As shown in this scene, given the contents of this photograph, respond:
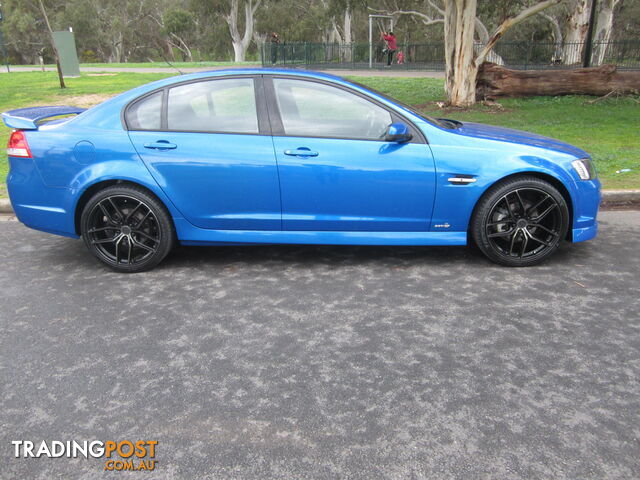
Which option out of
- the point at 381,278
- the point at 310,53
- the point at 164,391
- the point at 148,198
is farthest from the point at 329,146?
the point at 310,53

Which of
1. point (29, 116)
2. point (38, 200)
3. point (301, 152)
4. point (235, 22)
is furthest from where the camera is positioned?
point (235, 22)

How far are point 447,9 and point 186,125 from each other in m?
11.8

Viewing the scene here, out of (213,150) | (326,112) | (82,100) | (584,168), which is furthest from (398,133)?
(82,100)

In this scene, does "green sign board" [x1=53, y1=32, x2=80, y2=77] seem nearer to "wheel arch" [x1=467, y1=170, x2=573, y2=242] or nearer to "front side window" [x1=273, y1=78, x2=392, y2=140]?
"front side window" [x1=273, y1=78, x2=392, y2=140]

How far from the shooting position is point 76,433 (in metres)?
2.77

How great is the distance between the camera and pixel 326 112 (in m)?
4.68

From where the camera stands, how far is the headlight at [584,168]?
4.71 meters

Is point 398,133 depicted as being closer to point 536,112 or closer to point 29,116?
point 29,116

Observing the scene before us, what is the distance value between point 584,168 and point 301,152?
235 cm

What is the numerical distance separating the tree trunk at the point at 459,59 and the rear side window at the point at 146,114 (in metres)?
11.1

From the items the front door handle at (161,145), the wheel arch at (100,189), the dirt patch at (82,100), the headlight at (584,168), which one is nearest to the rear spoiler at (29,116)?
the wheel arch at (100,189)

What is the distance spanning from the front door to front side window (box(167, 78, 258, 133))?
0.21 m

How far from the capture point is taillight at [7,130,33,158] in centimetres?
474

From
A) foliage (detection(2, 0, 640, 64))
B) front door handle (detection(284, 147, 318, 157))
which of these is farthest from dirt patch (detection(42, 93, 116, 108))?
foliage (detection(2, 0, 640, 64))
